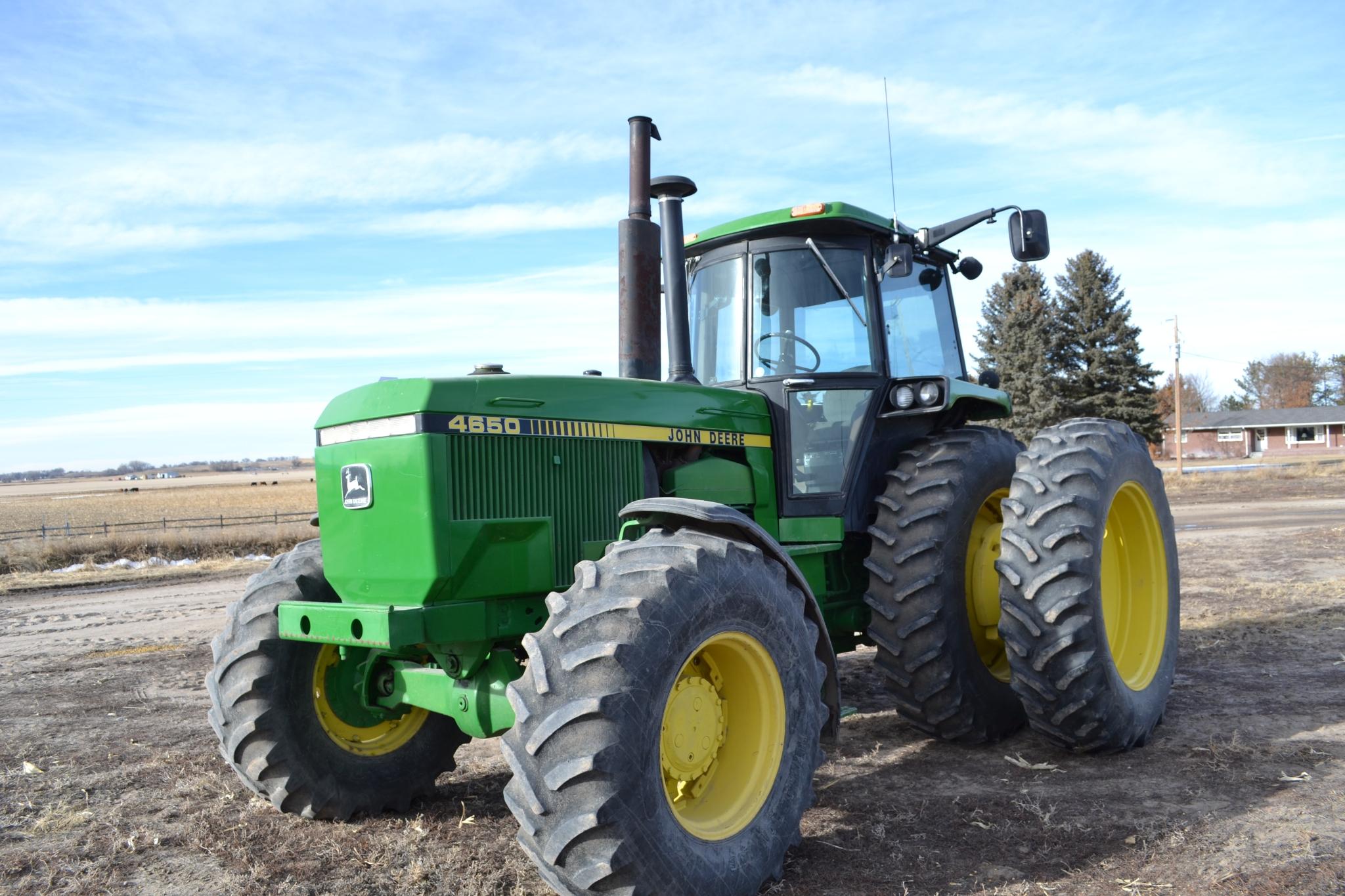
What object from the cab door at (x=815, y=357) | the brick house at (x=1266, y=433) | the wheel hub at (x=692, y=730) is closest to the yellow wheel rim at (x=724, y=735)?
the wheel hub at (x=692, y=730)

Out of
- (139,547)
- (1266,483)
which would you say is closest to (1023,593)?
(139,547)

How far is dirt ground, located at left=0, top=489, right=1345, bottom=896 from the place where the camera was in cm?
371

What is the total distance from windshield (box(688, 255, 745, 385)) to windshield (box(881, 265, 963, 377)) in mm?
852

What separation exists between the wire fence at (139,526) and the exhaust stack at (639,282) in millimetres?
19714

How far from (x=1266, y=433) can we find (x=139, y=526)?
6962 centimetres

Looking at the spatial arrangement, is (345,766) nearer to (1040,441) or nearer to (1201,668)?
(1040,441)

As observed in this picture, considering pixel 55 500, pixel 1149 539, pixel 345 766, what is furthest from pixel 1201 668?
pixel 55 500

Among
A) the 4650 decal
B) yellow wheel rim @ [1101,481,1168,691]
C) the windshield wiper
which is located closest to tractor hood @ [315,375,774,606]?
the 4650 decal

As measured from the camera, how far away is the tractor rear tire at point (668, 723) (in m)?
3.08

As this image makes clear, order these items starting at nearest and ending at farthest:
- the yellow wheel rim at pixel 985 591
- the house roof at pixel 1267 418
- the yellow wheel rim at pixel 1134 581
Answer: the yellow wheel rim at pixel 985 591
the yellow wheel rim at pixel 1134 581
the house roof at pixel 1267 418

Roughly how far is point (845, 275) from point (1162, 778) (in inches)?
117

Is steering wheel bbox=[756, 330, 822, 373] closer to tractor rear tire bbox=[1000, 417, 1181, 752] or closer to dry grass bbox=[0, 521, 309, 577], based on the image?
tractor rear tire bbox=[1000, 417, 1181, 752]

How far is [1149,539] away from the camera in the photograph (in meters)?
5.88

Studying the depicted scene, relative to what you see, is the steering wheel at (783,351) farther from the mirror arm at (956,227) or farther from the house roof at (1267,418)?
the house roof at (1267,418)
